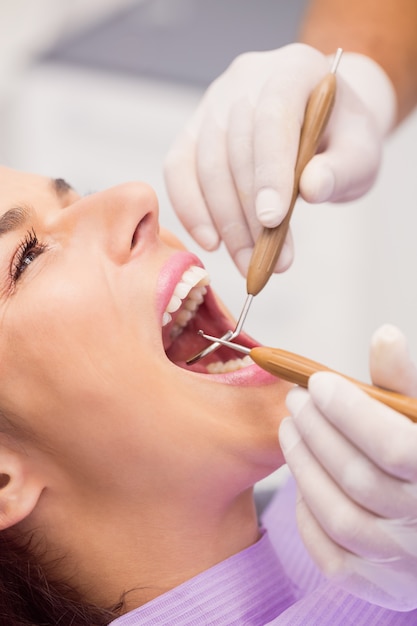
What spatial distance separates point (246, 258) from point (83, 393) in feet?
1.33

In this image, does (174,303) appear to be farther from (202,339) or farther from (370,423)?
(370,423)

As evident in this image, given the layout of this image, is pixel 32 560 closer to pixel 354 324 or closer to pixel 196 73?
pixel 354 324

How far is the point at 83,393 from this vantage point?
1.09m

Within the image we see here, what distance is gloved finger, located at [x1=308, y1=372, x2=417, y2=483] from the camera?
0.87 meters

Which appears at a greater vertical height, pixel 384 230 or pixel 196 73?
pixel 196 73

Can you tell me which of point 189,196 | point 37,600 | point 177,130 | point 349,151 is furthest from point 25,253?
point 177,130

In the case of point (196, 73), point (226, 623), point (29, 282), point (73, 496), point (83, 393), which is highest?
point (196, 73)

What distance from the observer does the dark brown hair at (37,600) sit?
3.74 ft

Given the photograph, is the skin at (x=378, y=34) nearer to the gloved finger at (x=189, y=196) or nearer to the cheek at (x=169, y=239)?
the gloved finger at (x=189, y=196)

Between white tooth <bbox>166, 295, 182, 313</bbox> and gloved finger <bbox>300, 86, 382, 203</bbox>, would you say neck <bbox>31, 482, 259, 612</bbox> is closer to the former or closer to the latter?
white tooth <bbox>166, 295, 182, 313</bbox>

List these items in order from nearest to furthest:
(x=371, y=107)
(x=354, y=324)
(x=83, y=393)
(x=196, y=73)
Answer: (x=83, y=393)
(x=371, y=107)
(x=354, y=324)
(x=196, y=73)

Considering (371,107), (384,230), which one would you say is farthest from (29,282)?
(384,230)

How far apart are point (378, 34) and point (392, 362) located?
1181 mm

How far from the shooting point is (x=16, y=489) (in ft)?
3.71
